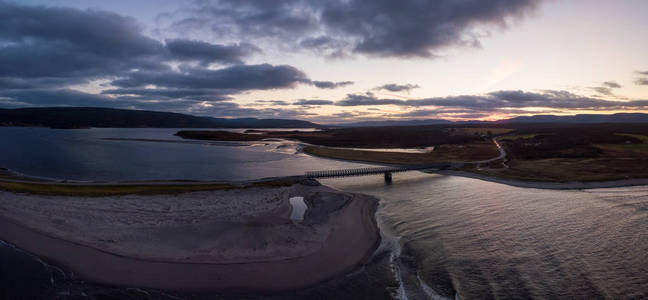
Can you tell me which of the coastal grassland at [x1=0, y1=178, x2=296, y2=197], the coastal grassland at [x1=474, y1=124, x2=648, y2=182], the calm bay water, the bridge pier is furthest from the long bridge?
the coastal grassland at [x1=0, y1=178, x2=296, y2=197]

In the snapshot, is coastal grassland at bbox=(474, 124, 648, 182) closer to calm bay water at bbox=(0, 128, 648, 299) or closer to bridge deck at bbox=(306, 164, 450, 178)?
calm bay water at bbox=(0, 128, 648, 299)

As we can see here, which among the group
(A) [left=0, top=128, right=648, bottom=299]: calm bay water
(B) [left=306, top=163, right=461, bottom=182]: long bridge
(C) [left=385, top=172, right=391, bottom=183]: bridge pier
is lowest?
(A) [left=0, top=128, right=648, bottom=299]: calm bay water

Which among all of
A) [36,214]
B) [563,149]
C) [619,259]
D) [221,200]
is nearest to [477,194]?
[619,259]

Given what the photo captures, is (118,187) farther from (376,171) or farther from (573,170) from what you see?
(573,170)

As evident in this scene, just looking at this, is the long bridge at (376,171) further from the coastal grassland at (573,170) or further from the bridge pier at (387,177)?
the coastal grassland at (573,170)

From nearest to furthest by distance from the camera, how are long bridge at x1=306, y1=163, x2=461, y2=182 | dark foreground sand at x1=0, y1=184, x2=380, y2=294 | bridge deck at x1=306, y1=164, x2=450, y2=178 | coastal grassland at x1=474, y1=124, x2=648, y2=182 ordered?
dark foreground sand at x1=0, y1=184, x2=380, y2=294, bridge deck at x1=306, y1=164, x2=450, y2=178, long bridge at x1=306, y1=163, x2=461, y2=182, coastal grassland at x1=474, y1=124, x2=648, y2=182

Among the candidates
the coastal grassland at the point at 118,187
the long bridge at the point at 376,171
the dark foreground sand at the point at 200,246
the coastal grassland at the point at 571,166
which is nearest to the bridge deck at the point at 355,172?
the long bridge at the point at 376,171

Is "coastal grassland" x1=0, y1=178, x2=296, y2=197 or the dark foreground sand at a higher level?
"coastal grassland" x1=0, y1=178, x2=296, y2=197
